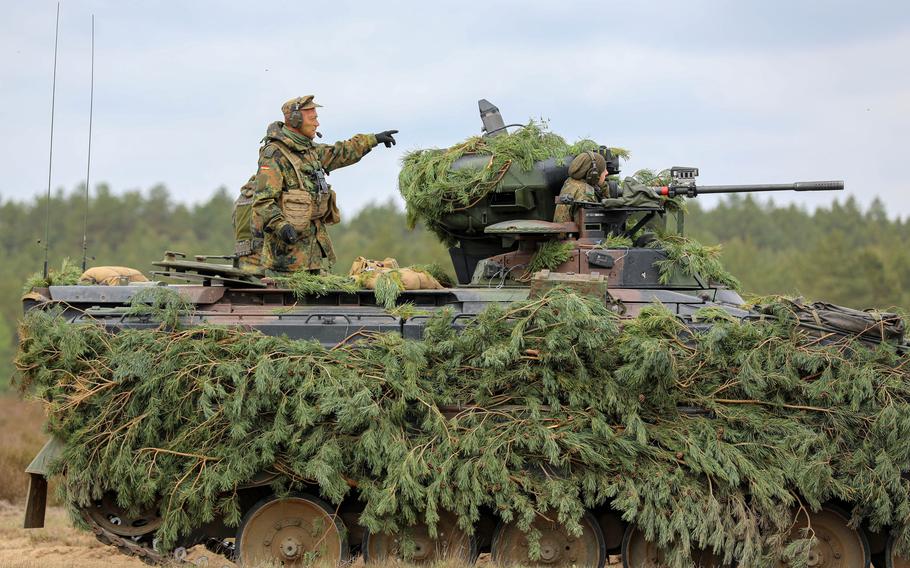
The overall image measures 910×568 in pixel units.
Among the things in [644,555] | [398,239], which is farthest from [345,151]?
[398,239]

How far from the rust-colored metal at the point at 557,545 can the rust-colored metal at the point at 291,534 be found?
5.10 ft

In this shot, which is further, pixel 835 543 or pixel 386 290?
pixel 386 290

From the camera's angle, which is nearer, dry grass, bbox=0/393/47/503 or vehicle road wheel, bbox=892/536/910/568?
vehicle road wheel, bbox=892/536/910/568

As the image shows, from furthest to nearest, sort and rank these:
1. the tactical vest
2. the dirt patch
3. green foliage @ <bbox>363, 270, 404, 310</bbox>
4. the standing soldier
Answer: the tactical vest < the standing soldier < the dirt patch < green foliage @ <bbox>363, 270, 404, 310</bbox>

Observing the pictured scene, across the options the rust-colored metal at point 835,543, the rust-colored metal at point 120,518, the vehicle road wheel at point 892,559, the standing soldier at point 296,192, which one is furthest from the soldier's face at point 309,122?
the vehicle road wheel at point 892,559

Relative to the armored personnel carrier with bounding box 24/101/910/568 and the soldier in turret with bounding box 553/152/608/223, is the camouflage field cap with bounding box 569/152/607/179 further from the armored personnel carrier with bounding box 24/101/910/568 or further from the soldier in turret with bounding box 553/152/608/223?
the armored personnel carrier with bounding box 24/101/910/568

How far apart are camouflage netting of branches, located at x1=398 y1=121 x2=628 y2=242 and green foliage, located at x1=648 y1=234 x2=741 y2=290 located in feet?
5.89

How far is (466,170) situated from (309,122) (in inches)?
78.6

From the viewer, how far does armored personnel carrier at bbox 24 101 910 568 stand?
1280cm

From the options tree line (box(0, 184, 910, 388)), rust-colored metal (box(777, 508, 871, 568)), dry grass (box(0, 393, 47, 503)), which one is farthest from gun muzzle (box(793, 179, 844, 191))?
tree line (box(0, 184, 910, 388))

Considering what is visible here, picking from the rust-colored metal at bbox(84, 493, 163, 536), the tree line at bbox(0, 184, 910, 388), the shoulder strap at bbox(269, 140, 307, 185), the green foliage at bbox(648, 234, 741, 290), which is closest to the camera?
the rust-colored metal at bbox(84, 493, 163, 536)

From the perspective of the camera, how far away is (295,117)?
50.5 feet

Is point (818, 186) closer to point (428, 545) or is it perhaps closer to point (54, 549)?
point (428, 545)

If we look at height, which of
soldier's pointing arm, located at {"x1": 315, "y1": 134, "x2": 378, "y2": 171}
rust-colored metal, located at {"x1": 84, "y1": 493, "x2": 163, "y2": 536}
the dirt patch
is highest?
soldier's pointing arm, located at {"x1": 315, "y1": 134, "x2": 378, "y2": 171}
